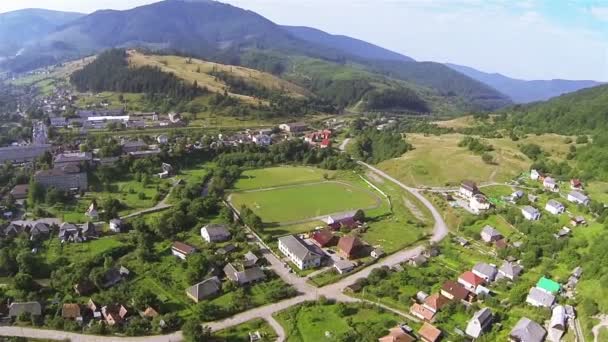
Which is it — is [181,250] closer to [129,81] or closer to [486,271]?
[486,271]

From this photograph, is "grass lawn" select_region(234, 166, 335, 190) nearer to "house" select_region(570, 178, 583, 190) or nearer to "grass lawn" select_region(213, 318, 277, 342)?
"grass lawn" select_region(213, 318, 277, 342)

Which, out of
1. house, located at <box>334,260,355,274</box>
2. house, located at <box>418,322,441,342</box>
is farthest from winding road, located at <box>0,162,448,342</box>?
house, located at <box>418,322,441,342</box>

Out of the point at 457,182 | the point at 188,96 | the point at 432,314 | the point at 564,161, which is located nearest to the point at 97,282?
the point at 432,314

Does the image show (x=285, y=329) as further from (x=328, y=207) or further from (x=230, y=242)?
(x=328, y=207)

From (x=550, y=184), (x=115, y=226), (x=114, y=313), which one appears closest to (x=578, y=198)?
(x=550, y=184)

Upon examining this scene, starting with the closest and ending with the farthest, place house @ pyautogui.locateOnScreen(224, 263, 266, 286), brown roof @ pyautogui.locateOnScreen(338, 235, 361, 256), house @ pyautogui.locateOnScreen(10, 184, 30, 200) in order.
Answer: house @ pyautogui.locateOnScreen(224, 263, 266, 286) < brown roof @ pyautogui.locateOnScreen(338, 235, 361, 256) < house @ pyautogui.locateOnScreen(10, 184, 30, 200)
